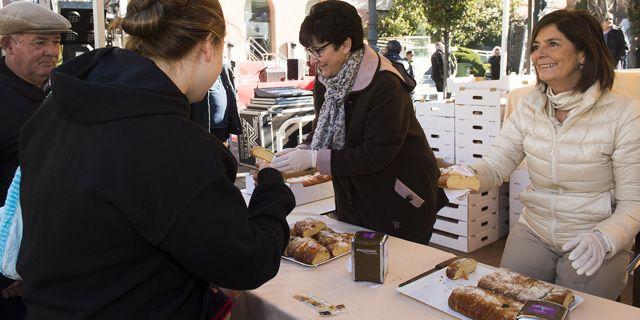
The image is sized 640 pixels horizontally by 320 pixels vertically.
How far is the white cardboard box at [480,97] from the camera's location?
4.36 m

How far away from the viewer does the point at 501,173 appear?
2.20 meters

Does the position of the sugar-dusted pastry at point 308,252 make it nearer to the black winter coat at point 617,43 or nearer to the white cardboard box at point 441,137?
the white cardboard box at point 441,137

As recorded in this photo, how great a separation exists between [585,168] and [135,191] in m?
1.63

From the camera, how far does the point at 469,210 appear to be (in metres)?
4.27

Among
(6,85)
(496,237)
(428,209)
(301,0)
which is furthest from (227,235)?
(301,0)

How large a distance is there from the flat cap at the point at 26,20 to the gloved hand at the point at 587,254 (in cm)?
228

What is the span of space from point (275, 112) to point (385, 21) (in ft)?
46.9

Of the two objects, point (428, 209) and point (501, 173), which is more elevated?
point (501, 173)

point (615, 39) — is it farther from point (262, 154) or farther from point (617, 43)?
point (262, 154)

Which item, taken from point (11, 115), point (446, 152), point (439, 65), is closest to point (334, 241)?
point (11, 115)

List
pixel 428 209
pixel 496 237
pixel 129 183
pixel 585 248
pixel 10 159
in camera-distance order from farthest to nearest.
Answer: pixel 496 237 < pixel 428 209 < pixel 10 159 < pixel 585 248 < pixel 129 183

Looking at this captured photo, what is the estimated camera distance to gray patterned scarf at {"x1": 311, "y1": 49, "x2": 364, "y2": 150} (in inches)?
85.7

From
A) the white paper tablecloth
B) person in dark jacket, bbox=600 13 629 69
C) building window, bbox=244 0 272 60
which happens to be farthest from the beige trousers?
building window, bbox=244 0 272 60

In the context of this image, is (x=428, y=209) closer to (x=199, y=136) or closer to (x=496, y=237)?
(x=199, y=136)
